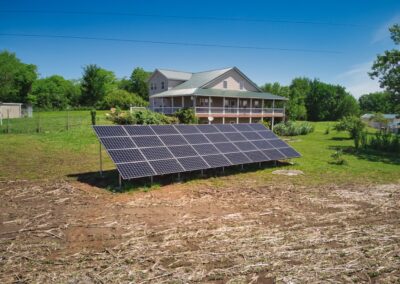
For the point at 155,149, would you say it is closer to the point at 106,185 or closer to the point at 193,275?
the point at 106,185

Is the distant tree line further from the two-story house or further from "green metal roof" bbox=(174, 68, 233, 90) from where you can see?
"green metal roof" bbox=(174, 68, 233, 90)

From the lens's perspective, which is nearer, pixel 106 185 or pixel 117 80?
pixel 106 185

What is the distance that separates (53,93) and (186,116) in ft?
174

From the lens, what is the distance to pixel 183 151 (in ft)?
40.5

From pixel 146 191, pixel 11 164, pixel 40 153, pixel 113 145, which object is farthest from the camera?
pixel 40 153

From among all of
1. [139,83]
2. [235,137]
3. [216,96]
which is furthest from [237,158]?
[139,83]

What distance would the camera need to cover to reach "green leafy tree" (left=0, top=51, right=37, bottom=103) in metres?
55.2

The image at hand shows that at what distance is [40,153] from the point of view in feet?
55.2

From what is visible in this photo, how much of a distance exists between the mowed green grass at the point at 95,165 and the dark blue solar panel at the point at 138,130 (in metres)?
2.58

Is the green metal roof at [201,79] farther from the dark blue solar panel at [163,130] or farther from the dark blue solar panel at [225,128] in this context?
the dark blue solar panel at [163,130]

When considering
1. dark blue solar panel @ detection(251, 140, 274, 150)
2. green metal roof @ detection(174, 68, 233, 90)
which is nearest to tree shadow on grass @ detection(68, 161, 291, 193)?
dark blue solar panel @ detection(251, 140, 274, 150)

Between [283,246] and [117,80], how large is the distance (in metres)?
86.8

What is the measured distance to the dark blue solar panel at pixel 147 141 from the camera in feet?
38.5

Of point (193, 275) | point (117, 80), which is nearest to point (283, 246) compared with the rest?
point (193, 275)
